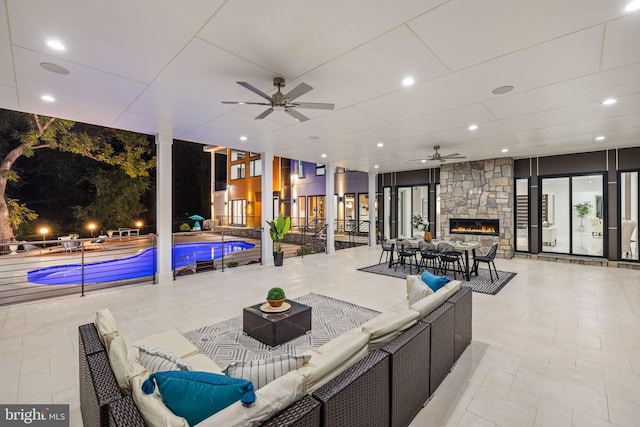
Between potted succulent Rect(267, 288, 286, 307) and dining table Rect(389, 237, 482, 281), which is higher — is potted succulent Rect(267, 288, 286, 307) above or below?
below

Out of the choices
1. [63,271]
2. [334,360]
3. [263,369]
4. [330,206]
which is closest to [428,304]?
[334,360]

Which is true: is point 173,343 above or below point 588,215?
below

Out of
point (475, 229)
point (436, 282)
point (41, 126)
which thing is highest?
point (41, 126)

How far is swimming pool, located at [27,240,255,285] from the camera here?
7040 millimetres

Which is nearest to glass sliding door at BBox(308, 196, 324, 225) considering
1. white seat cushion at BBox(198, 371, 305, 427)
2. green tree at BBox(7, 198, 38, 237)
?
green tree at BBox(7, 198, 38, 237)

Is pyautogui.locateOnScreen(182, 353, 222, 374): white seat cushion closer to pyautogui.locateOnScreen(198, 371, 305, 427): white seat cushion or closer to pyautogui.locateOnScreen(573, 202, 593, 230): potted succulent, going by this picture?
pyautogui.locateOnScreen(198, 371, 305, 427): white seat cushion

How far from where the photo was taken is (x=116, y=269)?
6660 mm

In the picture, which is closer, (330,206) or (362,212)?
(330,206)

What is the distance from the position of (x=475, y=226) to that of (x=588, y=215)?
2916mm

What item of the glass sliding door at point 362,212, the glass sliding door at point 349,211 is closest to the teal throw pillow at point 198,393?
the glass sliding door at point 362,212

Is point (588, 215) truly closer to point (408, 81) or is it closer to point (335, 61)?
point (408, 81)

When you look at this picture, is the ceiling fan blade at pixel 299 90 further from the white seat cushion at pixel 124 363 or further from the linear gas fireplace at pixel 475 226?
the linear gas fireplace at pixel 475 226

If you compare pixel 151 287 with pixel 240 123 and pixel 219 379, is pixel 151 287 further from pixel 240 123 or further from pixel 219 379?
pixel 219 379

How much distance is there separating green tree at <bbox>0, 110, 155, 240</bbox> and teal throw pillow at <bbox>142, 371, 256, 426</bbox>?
1046cm
